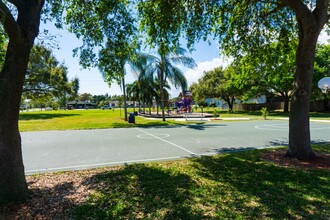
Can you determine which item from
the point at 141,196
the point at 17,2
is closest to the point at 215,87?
the point at 141,196

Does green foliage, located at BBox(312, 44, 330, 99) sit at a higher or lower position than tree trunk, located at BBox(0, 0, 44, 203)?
higher

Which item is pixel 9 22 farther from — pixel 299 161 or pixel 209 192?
pixel 299 161

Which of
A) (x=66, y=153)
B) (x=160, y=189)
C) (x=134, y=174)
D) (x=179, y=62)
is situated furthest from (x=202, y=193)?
(x=179, y=62)

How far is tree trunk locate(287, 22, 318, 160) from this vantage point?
659cm

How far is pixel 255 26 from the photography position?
8.97 metres

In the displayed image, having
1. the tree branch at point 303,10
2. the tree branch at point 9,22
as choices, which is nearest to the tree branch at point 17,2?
the tree branch at point 9,22

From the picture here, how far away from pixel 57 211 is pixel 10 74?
8.01 ft

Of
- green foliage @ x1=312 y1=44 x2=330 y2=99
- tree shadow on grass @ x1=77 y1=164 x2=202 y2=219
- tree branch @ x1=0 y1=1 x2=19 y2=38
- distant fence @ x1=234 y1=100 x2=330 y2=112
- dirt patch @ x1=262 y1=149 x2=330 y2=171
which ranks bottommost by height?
tree shadow on grass @ x1=77 y1=164 x2=202 y2=219

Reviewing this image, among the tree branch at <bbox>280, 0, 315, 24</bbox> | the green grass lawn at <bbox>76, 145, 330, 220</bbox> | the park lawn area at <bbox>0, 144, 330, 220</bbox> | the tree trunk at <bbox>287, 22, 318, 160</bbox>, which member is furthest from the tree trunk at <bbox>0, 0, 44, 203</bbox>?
the tree trunk at <bbox>287, 22, 318, 160</bbox>

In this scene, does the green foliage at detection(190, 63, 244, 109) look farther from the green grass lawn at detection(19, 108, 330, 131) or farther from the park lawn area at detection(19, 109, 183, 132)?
the park lawn area at detection(19, 109, 183, 132)

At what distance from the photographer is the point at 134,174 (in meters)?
5.60

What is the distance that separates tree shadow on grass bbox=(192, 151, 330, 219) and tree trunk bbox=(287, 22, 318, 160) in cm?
117

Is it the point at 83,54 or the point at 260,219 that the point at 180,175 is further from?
the point at 83,54

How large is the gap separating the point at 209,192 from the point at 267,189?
3.70 feet
